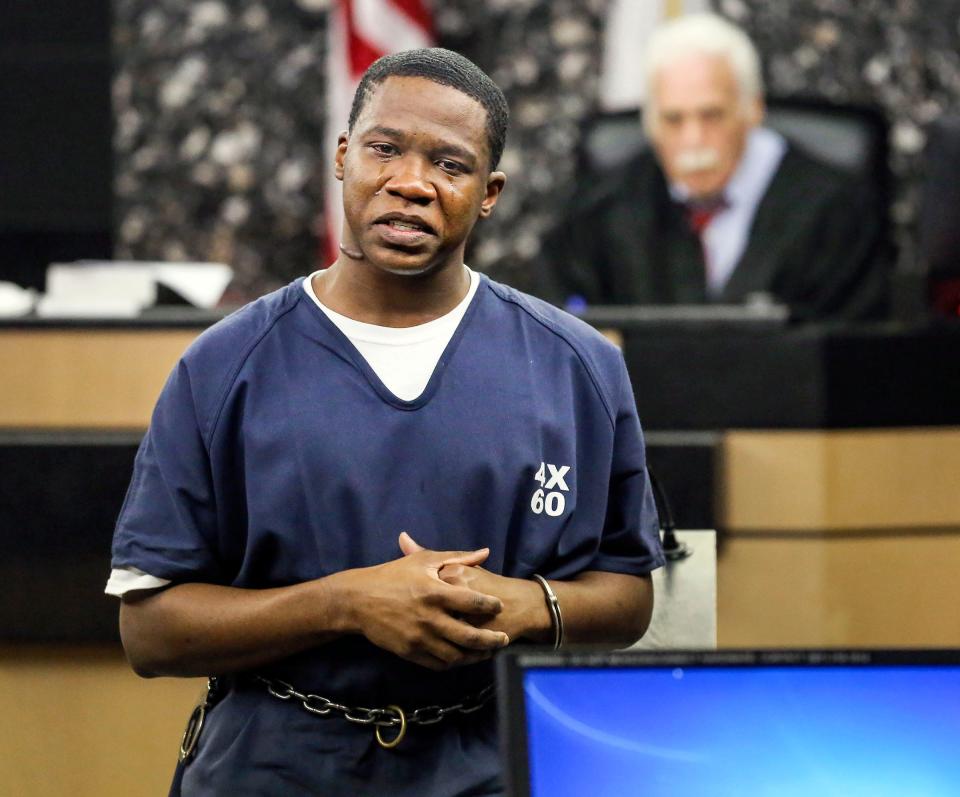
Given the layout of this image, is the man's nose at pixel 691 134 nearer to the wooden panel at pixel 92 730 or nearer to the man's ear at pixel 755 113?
the man's ear at pixel 755 113

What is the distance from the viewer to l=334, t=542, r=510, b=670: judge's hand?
1156mm

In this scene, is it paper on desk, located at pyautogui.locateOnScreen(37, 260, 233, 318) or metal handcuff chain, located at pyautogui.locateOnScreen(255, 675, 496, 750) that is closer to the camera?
metal handcuff chain, located at pyautogui.locateOnScreen(255, 675, 496, 750)

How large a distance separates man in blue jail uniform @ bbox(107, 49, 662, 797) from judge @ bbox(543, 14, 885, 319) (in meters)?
2.45

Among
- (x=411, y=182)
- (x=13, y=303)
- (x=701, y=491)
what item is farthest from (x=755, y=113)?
(x=411, y=182)

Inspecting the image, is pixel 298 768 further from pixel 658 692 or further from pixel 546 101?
pixel 546 101

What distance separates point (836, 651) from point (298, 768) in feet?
1.61

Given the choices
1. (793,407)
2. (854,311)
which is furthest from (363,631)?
(854,311)

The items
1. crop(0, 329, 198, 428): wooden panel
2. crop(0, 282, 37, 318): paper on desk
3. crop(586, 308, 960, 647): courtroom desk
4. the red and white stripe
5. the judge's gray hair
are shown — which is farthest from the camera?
the red and white stripe

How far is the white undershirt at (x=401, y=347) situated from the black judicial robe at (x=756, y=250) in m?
2.45

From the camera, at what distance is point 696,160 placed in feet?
13.1

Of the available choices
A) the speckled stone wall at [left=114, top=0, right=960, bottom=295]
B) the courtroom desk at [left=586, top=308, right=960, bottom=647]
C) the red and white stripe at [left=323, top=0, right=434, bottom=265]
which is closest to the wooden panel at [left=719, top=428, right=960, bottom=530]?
the courtroom desk at [left=586, top=308, right=960, bottom=647]

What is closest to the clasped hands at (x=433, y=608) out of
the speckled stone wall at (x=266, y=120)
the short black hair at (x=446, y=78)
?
the short black hair at (x=446, y=78)

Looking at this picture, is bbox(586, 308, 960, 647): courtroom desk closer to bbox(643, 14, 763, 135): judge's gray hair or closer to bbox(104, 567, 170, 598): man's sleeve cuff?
bbox(643, 14, 763, 135): judge's gray hair

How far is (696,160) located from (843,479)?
1.45m
